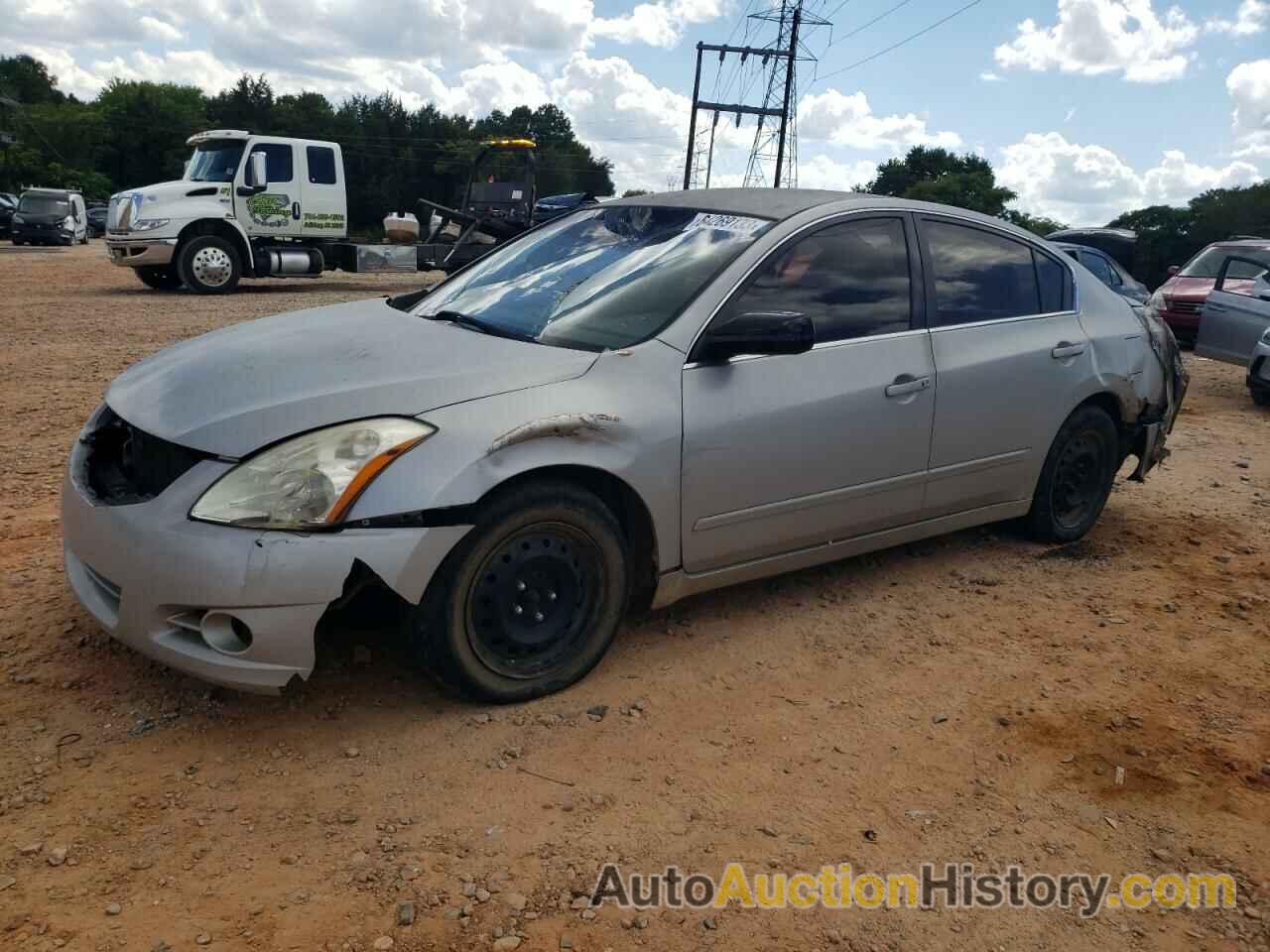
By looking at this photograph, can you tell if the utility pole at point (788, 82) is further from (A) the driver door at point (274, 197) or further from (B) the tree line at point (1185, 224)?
(A) the driver door at point (274, 197)

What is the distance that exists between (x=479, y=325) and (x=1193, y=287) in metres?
13.0

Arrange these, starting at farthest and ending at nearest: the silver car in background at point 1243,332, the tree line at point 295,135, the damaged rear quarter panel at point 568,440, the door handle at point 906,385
Answer: the tree line at point 295,135
the silver car in background at point 1243,332
the door handle at point 906,385
the damaged rear quarter panel at point 568,440

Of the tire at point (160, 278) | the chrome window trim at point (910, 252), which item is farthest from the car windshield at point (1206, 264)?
the tire at point (160, 278)

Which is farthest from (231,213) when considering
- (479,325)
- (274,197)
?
(479,325)

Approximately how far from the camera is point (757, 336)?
345 cm

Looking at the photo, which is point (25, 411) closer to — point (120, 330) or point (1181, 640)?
point (120, 330)

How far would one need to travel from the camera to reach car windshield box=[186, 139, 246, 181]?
637 inches

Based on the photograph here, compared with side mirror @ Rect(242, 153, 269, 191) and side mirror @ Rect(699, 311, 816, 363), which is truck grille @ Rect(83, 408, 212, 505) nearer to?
side mirror @ Rect(699, 311, 816, 363)

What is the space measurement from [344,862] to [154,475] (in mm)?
1272

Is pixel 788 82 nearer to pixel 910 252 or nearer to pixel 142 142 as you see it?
pixel 910 252

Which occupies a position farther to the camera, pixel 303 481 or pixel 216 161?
pixel 216 161

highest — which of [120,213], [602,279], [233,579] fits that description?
[120,213]

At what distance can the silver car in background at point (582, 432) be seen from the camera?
2887mm

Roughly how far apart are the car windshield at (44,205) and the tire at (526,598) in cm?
3305
